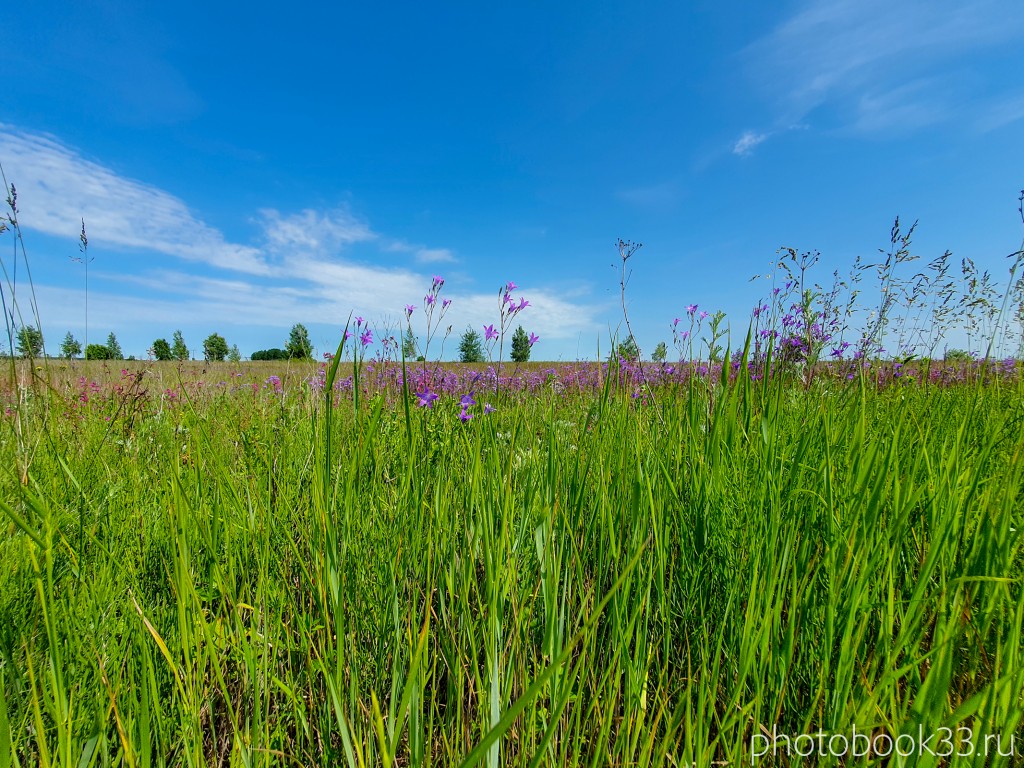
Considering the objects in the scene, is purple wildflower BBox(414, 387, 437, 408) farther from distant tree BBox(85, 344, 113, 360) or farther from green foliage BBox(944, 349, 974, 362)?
green foliage BBox(944, 349, 974, 362)

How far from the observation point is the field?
0.75m

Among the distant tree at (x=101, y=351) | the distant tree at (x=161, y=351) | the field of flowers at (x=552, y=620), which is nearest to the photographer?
the field of flowers at (x=552, y=620)

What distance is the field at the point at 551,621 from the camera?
0.75 metres

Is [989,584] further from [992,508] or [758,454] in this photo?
[758,454]

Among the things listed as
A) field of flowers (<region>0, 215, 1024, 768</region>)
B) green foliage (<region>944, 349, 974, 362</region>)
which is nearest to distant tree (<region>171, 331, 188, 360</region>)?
field of flowers (<region>0, 215, 1024, 768</region>)

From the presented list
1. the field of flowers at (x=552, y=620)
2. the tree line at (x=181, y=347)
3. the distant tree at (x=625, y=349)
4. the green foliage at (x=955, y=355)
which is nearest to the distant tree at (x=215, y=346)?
the tree line at (x=181, y=347)

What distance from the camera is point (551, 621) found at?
825 millimetres

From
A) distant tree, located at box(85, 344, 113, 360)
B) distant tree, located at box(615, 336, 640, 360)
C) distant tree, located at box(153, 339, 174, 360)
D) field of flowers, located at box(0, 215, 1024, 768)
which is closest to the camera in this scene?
field of flowers, located at box(0, 215, 1024, 768)

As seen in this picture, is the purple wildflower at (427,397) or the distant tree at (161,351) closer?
the purple wildflower at (427,397)

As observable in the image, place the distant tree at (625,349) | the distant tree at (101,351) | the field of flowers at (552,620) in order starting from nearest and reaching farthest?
the field of flowers at (552,620) < the distant tree at (625,349) < the distant tree at (101,351)

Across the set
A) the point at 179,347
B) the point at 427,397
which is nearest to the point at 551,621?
the point at 427,397

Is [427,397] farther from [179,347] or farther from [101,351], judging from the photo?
[101,351]

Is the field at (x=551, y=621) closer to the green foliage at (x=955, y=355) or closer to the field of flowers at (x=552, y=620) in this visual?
the field of flowers at (x=552, y=620)

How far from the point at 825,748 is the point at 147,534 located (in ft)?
6.20
